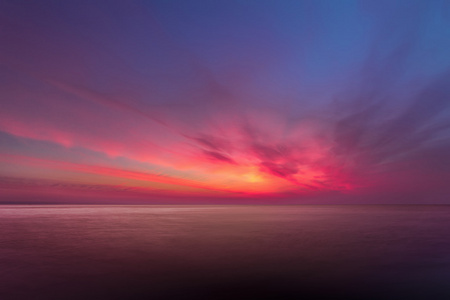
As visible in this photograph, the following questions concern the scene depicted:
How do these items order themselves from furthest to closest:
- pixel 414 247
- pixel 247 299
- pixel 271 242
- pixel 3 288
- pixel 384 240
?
pixel 384 240
pixel 271 242
pixel 414 247
pixel 3 288
pixel 247 299

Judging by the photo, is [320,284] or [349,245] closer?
[320,284]

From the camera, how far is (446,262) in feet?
41.8

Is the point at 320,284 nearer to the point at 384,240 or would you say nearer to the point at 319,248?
the point at 319,248

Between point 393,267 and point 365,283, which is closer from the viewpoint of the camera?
point 365,283

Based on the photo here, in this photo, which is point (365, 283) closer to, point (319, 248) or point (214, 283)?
point (214, 283)

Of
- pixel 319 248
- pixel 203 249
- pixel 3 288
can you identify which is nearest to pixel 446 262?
pixel 319 248

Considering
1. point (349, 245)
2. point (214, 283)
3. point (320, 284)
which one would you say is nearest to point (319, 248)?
point (349, 245)

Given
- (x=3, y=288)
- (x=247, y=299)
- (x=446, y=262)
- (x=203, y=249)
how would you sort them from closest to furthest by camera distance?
(x=247, y=299)
(x=3, y=288)
(x=446, y=262)
(x=203, y=249)

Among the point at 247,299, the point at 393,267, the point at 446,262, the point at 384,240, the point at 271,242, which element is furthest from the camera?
the point at 384,240

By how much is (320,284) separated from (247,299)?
287cm

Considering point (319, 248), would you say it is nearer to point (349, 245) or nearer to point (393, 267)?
point (349, 245)

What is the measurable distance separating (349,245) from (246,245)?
6.21 m

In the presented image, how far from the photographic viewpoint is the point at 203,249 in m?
15.5

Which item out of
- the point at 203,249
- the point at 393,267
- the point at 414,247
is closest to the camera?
the point at 393,267
